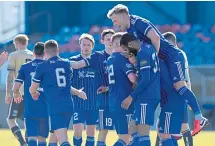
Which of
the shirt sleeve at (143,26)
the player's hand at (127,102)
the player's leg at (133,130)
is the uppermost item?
the shirt sleeve at (143,26)

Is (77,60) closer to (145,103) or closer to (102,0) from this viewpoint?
(145,103)

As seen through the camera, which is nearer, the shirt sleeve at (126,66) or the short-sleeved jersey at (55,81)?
the shirt sleeve at (126,66)

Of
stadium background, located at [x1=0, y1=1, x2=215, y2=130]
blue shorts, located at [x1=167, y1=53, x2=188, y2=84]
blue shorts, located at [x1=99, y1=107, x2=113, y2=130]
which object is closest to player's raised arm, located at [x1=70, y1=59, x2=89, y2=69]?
blue shorts, located at [x1=99, y1=107, x2=113, y2=130]

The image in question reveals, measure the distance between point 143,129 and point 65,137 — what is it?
1467 mm

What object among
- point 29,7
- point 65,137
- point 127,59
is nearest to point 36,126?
point 65,137

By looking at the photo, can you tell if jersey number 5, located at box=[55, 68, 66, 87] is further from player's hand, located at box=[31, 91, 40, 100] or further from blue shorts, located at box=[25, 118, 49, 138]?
blue shorts, located at box=[25, 118, 49, 138]

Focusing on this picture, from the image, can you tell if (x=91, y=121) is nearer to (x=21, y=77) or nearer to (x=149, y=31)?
(x=21, y=77)

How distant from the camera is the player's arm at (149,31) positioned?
11.0 m

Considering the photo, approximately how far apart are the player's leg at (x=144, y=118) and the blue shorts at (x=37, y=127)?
255cm

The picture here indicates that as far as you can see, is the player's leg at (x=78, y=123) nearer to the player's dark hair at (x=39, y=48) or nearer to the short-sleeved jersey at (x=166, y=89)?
the player's dark hair at (x=39, y=48)

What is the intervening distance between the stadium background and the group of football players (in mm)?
14807

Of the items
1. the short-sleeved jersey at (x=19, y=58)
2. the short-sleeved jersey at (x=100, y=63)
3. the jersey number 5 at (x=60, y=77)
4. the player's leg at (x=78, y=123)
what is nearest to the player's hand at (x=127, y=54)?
the jersey number 5 at (x=60, y=77)

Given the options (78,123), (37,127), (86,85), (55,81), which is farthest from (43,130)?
(55,81)

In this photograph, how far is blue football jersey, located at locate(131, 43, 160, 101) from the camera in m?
10.8
